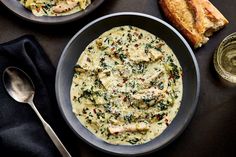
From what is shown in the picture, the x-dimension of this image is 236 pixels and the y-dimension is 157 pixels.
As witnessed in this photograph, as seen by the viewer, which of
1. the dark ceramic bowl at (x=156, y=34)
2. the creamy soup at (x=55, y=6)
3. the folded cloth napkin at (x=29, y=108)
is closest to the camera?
the dark ceramic bowl at (x=156, y=34)

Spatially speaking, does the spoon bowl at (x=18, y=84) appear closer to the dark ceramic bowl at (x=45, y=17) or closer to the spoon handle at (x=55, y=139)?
the spoon handle at (x=55, y=139)

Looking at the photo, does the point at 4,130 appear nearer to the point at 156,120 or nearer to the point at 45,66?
the point at 45,66

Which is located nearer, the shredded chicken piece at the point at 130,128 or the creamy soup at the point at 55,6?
the shredded chicken piece at the point at 130,128

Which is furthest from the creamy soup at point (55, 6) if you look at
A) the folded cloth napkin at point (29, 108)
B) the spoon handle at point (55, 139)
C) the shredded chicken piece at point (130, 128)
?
the shredded chicken piece at point (130, 128)

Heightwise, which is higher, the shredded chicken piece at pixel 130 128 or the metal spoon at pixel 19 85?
the metal spoon at pixel 19 85

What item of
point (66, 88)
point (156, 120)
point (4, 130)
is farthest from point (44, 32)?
point (156, 120)

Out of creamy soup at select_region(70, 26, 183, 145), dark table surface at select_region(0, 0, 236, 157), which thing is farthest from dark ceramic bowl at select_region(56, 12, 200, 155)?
dark table surface at select_region(0, 0, 236, 157)

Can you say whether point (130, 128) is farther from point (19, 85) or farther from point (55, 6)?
point (55, 6)
